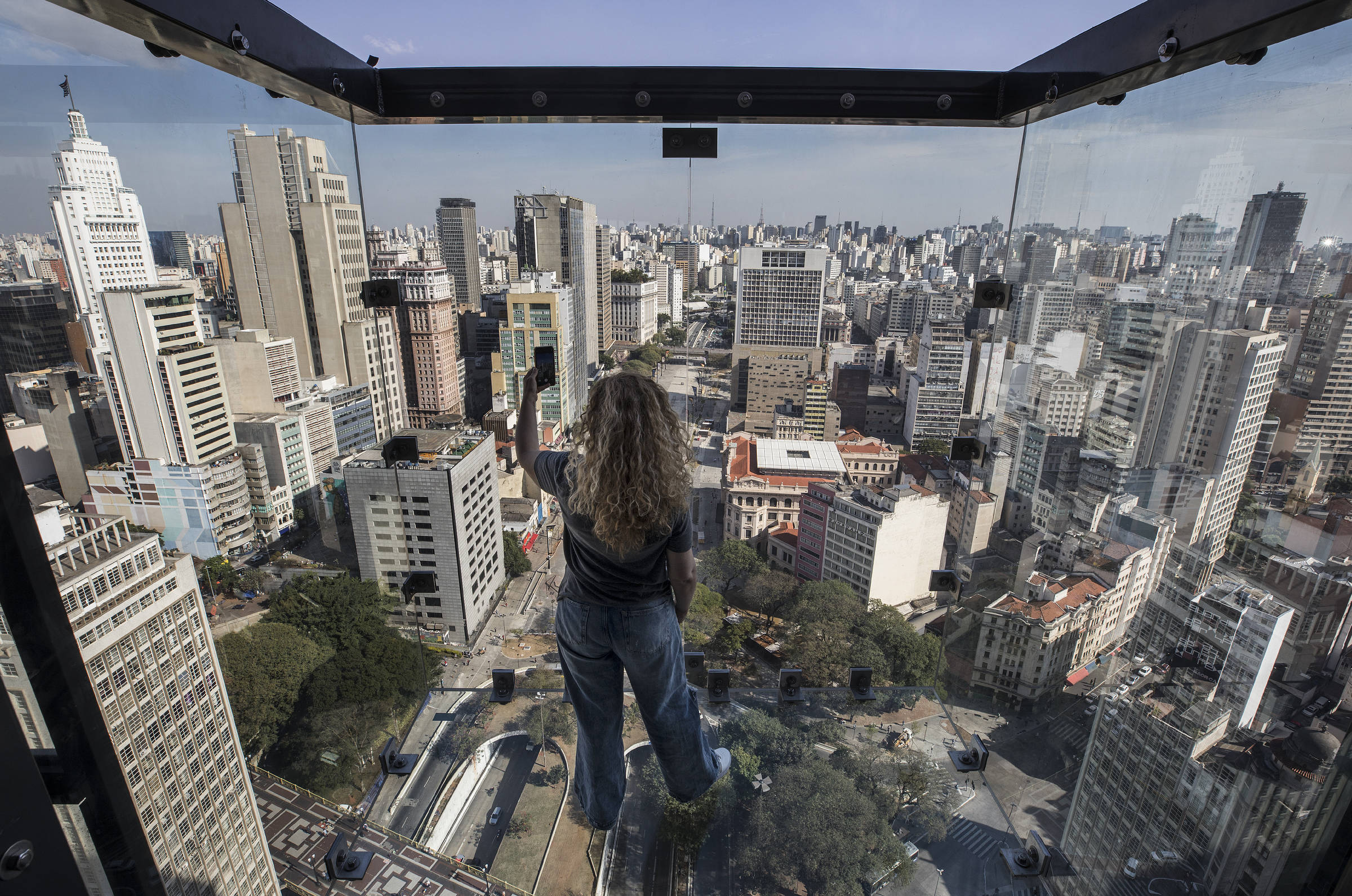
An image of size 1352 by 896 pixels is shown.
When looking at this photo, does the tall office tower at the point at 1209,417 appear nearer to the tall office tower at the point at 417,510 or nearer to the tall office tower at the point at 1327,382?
the tall office tower at the point at 1327,382

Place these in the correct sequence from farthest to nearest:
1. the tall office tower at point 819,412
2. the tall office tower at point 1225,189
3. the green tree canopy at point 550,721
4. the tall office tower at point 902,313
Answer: the tall office tower at point 902,313 < the tall office tower at point 819,412 < the green tree canopy at point 550,721 < the tall office tower at point 1225,189

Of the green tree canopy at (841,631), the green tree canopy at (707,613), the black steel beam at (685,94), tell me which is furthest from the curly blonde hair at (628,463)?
the green tree canopy at (707,613)

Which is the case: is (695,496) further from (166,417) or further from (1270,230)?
(166,417)

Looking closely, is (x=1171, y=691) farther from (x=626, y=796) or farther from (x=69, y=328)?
(x=69, y=328)

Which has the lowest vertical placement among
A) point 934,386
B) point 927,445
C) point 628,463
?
point 927,445

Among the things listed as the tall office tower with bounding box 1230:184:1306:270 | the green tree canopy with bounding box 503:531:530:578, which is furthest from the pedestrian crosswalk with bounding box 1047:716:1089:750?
the green tree canopy with bounding box 503:531:530:578

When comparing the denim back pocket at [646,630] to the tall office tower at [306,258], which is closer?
the denim back pocket at [646,630]

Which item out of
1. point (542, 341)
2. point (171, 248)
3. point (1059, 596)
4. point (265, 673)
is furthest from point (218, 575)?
point (1059, 596)

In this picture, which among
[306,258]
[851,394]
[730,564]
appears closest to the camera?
[306,258]
